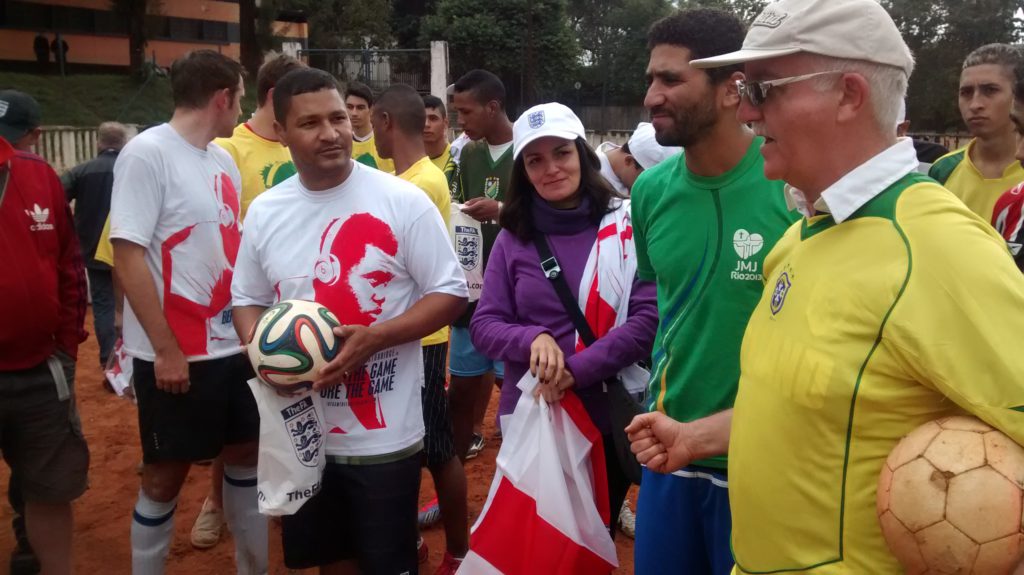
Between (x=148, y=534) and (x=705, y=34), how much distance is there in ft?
11.0

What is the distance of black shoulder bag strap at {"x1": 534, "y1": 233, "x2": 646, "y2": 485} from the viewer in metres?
3.19

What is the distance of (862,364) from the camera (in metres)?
1.61

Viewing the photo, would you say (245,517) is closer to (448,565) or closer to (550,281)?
(448,565)

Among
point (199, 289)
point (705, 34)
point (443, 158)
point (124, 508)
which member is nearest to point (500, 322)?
point (705, 34)

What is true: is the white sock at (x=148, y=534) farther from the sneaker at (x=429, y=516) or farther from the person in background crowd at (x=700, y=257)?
the person in background crowd at (x=700, y=257)

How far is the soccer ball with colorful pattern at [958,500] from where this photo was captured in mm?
1441

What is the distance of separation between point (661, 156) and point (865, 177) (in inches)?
129

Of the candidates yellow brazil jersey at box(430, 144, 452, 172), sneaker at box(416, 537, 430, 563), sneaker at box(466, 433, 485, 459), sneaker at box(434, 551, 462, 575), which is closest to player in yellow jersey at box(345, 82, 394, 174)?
yellow brazil jersey at box(430, 144, 452, 172)

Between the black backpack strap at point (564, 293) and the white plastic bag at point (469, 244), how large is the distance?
78.2 inches

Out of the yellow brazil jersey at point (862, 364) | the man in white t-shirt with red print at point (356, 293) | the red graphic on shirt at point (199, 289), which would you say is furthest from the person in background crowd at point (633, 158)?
the yellow brazil jersey at point (862, 364)

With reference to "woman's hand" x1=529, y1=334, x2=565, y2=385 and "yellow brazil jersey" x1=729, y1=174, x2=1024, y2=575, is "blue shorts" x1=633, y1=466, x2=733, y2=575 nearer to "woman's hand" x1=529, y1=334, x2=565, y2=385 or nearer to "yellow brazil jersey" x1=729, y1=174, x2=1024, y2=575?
"woman's hand" x1=529, y1=334, x2=565, y2=385

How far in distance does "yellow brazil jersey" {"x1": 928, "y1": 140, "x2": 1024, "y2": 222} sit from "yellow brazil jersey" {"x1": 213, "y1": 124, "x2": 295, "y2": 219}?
414 centimetres

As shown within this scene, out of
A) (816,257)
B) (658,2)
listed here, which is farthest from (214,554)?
(658,2)

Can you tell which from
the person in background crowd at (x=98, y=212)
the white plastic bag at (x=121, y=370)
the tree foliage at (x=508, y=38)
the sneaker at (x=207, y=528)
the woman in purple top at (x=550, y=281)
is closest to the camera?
the woman in purple top at (x=550, y=281)
